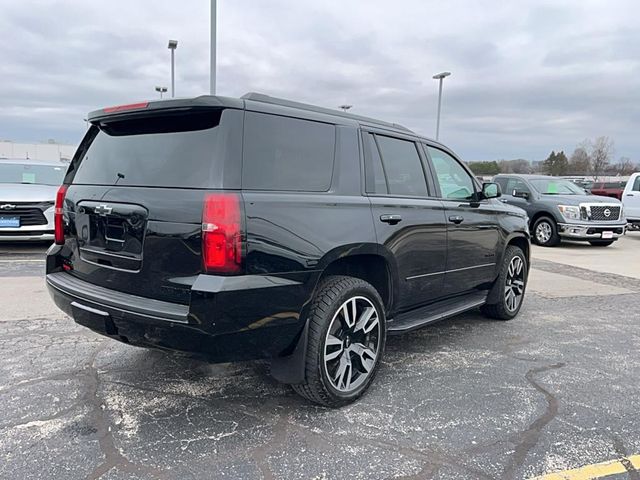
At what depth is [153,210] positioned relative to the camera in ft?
9.02

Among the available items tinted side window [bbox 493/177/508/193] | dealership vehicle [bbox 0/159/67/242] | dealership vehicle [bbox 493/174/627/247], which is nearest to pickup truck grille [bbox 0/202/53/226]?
dealership vehicle [bbox 0/159/67/242]

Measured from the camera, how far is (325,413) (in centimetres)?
322

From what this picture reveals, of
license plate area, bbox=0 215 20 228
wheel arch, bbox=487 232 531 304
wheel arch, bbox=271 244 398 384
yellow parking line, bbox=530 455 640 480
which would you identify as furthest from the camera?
license plate area, bbox=0 215 20 228

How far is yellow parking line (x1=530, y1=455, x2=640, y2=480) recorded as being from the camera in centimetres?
257

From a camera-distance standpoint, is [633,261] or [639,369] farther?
[633,261]

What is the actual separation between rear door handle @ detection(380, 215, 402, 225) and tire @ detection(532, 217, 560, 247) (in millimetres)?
10386

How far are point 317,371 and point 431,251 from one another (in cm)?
149

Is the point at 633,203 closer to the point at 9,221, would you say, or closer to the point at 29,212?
A: the point at 29,212

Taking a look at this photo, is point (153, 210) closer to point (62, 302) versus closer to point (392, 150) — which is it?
point (62, 302)

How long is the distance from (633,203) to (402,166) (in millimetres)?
13651

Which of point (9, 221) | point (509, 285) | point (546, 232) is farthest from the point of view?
point (546, 232)

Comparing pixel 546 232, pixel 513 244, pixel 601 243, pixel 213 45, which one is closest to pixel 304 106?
pixel 513 244

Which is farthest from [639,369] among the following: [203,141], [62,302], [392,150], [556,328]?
[62,302]

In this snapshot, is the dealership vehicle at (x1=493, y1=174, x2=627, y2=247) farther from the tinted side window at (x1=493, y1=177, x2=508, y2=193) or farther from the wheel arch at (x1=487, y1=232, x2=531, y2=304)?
the wheel arch at (x1=487, y1=232, x2=531, y2=304)
